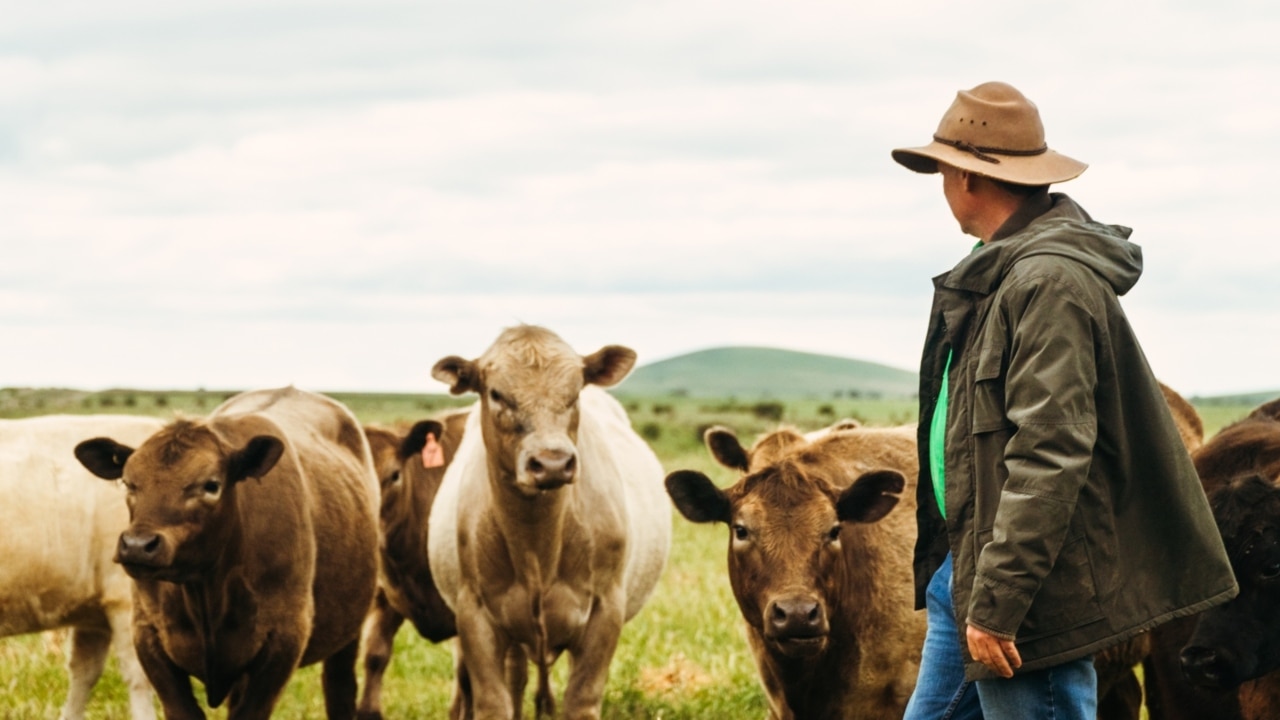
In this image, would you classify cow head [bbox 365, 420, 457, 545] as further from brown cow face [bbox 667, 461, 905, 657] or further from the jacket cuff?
the jacket cuff

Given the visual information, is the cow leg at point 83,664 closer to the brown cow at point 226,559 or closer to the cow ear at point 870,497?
the brown cow at point 226,559

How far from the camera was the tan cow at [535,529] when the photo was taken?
8320mm

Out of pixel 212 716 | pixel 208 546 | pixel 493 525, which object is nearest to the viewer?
pixel 208 546

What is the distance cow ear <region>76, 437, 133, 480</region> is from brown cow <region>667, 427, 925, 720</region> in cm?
327

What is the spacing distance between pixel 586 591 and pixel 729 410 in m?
70.6

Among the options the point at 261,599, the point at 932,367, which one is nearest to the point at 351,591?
the point at 261,599

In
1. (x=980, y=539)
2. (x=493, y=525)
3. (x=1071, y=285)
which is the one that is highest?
(x=1071, y=285)

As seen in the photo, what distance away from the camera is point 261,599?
8.47 m

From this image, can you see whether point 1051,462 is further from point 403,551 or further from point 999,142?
point 403,551

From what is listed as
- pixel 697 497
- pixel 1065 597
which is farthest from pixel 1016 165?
pixel 697 497

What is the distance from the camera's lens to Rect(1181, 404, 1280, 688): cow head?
253 inches

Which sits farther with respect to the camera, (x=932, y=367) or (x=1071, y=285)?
(x=932, y=367)

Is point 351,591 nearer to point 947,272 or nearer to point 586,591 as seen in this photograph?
point 586,591

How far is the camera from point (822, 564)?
670cm
